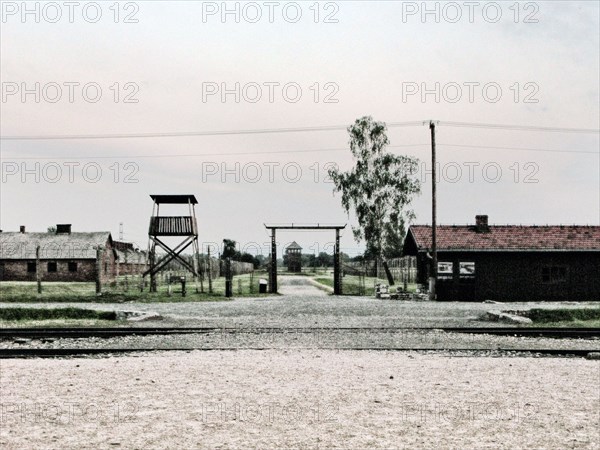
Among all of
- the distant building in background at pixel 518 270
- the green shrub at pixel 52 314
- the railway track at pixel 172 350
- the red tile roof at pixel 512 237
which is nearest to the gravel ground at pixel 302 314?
the green shrub at pixel 52 314

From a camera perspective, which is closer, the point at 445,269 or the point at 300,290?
the point at 445,269

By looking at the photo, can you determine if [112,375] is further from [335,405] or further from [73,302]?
[73,302]

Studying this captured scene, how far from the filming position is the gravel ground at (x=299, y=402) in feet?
22.8

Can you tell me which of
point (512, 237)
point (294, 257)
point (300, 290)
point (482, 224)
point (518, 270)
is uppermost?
point (482, 224)

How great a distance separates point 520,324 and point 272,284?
18378 mm

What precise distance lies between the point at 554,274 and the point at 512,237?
2.81 m

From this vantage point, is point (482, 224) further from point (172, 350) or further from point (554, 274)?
point (172, 350)

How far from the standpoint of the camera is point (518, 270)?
Answer: 33344 millimetres

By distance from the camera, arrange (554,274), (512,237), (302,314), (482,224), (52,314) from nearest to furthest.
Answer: (52,314) < (302,314) < (554,274) < (512,237) < (482,224)

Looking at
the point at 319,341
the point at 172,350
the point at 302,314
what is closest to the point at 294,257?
the point at 302,314

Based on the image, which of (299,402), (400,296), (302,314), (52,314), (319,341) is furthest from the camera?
(400,296)

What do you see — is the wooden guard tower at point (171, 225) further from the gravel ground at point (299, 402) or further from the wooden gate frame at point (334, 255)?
the gravel ground at point (299, 402)

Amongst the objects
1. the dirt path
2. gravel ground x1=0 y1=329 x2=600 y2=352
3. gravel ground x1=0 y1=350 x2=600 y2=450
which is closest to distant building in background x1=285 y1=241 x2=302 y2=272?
the dirt path

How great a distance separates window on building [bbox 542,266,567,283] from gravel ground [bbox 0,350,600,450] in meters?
22.5
